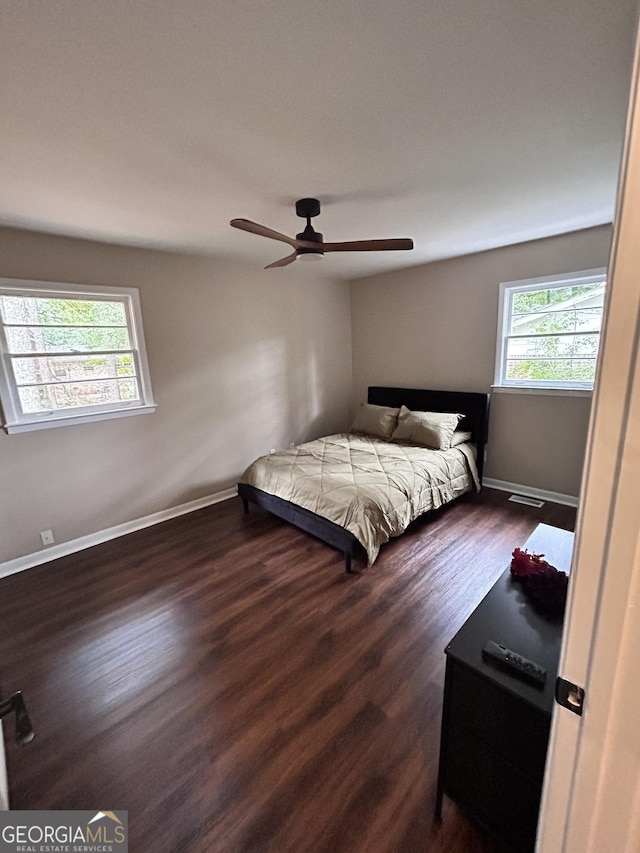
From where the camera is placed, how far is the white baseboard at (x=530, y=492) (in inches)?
138

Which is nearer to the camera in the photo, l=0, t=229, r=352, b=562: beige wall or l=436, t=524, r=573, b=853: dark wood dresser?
l=436, t=524, r=573, b=853: dark wood dresser

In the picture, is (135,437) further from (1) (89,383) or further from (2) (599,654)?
(2) (599,654)

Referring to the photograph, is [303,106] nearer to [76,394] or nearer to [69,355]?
A: [69,355]

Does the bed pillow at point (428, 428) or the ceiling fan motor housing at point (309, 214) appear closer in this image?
the ceiling fan motor housing at point (309, 214)

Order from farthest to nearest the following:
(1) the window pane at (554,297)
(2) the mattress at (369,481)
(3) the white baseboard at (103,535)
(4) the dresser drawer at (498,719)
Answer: (1) the window pane at (554,297), (3) the white baseboard at (103,535), (2) the mattress at (369,481), (4) the dresser drawer at (498,719)

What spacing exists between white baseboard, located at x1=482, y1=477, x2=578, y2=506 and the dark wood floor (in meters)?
0.86

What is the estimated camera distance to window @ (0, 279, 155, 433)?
2.64m

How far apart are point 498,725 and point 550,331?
3.48m

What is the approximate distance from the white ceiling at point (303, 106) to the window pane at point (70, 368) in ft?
3.17

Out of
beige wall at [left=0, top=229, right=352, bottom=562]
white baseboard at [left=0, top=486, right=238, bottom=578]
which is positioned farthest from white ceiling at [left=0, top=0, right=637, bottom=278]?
white baseboard at [left=0, top=486, right=238, bottom=578]

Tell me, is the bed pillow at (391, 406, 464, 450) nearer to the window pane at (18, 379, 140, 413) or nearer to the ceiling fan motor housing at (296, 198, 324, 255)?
the ceiling fan motor housing at (296, 198, 324, 255)

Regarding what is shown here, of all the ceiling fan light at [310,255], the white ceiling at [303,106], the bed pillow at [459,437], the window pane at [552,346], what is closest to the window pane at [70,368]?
the white ceiling at [303,106]

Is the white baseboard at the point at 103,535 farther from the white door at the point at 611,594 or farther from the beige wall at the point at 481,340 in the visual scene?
the white door at the point at 611,594

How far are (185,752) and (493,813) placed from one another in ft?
3.77
